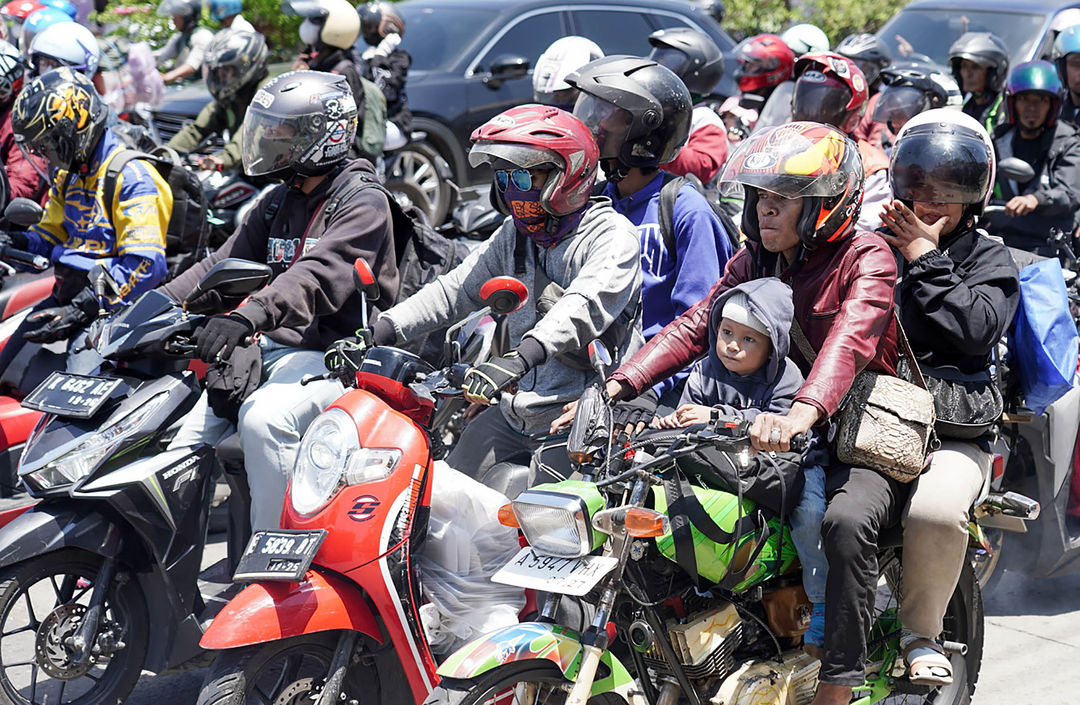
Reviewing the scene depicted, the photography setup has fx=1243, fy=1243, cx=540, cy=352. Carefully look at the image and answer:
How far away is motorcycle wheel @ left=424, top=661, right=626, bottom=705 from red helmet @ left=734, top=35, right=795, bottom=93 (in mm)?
5880

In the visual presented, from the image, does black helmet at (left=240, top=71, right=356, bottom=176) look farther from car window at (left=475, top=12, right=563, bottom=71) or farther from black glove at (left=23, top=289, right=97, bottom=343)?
car window at (left=475, top=12, right=563, bottom=71)

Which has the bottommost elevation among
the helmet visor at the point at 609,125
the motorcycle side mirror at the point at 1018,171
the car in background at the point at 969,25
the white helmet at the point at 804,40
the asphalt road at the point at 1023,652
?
the asphalt road at the point at 1023,652

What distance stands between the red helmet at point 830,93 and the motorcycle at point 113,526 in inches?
120

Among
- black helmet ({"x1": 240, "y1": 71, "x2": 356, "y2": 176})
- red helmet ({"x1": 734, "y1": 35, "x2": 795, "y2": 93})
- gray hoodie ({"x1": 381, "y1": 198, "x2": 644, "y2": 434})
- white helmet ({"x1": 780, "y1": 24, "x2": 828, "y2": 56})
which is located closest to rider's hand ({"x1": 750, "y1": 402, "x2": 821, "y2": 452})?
gray hoodie ({"x1": 381, "y1": 198, "x2": 644, "y2": 434})

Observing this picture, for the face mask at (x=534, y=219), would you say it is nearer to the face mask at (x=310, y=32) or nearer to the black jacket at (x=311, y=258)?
the black jacket at (x=311, y=258)

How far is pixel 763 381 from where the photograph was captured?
3.61m

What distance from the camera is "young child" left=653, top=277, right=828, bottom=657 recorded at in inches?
136

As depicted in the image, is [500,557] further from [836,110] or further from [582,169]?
[836,110]

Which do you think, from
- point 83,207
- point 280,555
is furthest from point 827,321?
point 83,207

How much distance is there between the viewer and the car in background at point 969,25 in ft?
34.1

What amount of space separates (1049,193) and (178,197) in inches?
173

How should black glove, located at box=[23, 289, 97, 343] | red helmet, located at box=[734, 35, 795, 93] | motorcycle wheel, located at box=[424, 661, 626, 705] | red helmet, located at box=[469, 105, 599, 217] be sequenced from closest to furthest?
motorcycle wheel, located at box=[424, 661, 626, 705] < red helmet, located at box=[469, 105, 599, 217] < black glove, located at box=[23, 289, 97, 343] < red helmet, located at box=[734, 35, 795, 93]

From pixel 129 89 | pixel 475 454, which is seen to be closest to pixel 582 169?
pixel 475 454

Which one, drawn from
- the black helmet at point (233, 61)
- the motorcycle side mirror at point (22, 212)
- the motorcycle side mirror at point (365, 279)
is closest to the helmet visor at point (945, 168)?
the motorcycle side mirror at point (365, 279)
